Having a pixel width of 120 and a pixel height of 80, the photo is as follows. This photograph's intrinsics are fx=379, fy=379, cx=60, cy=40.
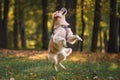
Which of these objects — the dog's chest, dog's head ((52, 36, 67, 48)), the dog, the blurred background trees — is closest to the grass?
the dog

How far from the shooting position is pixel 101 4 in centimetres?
2655

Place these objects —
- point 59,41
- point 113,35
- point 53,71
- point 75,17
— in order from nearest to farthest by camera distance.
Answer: point 59,41 → point 53,71 → point 75,17 → point 113,35

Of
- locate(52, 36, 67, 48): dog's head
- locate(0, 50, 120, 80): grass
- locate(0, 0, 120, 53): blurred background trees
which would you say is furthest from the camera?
locate(0, 0, 120, 53): blurred background trees

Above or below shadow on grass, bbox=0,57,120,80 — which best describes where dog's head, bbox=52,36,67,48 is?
above

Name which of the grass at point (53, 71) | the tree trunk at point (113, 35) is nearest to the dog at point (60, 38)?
the grass at point (53, 71)

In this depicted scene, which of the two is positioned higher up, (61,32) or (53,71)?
(61,32)

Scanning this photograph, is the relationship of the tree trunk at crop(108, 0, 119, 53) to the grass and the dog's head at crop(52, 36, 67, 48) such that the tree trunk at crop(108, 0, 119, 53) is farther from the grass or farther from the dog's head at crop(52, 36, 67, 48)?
the dog's head at crop(52, 36, 67, 48)

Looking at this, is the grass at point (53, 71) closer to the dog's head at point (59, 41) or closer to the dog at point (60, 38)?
the dog at point (60, 38)

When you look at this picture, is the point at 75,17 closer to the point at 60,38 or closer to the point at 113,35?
the point at 113,35

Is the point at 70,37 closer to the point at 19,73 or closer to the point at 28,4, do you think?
the point at 19,73

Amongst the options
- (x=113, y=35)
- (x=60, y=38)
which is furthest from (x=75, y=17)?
(x=60, y=38)

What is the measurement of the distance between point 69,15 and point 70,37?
9.96m

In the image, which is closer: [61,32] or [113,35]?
[61,32]

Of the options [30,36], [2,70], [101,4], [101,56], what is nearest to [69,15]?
[101,56]
